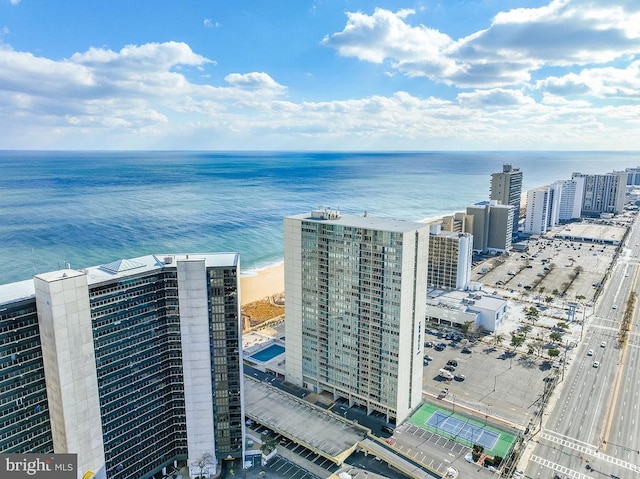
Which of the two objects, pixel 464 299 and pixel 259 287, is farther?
pixel 259 287

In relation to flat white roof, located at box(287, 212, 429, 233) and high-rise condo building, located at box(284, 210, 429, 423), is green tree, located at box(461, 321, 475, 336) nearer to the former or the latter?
high-rise condo building, located at box(284, 210, 429, 423)

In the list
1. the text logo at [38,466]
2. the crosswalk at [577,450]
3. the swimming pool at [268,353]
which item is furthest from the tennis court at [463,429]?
the text logo at [38,466]

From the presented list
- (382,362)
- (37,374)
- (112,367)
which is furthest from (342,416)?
(37,374)

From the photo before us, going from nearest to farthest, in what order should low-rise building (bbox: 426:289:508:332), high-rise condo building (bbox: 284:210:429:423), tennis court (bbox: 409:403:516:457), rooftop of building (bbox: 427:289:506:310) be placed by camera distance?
tennis court (bbox: 409:403:516:457), high-rise condo building (bbox: 284:210:429:423), low-rise building (bbox: 426:289:508:332), rooftop of building (bbox: 427:289:506:310)

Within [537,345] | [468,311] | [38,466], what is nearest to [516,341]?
[537,345]

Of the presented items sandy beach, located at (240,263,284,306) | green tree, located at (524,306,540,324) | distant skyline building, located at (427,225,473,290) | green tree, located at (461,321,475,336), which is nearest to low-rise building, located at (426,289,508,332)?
green tree, located at (461,321,475,336)

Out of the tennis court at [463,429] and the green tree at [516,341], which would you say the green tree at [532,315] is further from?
the tennis court at [463,429]

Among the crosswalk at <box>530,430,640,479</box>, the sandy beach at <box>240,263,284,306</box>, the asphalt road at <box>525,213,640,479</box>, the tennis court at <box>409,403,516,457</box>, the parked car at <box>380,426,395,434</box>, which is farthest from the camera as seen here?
the sandy beach at <box>240,263,284,306</box>

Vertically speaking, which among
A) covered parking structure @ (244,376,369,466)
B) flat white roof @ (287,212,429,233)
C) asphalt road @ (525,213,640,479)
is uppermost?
flat white roof @ (287,212,429,233)

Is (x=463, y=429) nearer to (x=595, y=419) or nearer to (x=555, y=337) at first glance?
(x=595, y=419)
